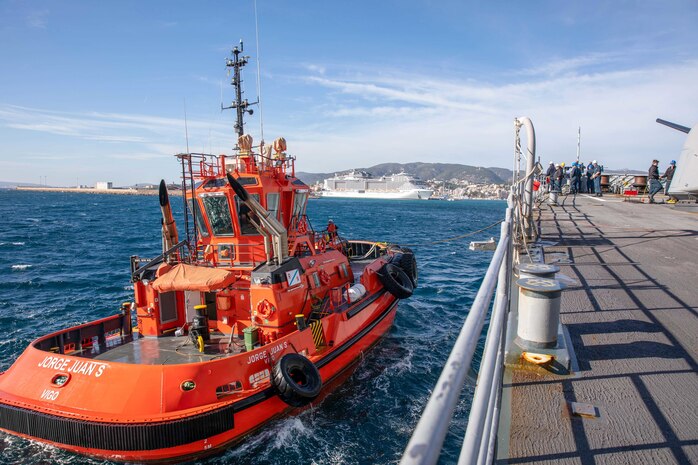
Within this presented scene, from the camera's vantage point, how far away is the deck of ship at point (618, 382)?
2596 millimetres

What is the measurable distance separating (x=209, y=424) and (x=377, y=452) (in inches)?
122

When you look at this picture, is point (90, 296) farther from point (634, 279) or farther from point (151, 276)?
point (634, 279)

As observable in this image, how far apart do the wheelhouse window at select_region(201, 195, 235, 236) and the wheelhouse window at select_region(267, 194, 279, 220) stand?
3.35ft

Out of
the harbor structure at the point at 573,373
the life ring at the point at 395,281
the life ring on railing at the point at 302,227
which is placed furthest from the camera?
the life ring at the point at 395,281

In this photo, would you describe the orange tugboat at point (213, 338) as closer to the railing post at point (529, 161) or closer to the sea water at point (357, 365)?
the sea water at point (357, 365)

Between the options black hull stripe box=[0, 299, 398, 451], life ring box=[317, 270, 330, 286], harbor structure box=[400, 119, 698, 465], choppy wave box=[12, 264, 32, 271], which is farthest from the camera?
choppy wave box=[12, 264, 32, 271]

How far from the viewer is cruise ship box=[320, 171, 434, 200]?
148 meters

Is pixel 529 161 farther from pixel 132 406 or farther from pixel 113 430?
pixel 113 430

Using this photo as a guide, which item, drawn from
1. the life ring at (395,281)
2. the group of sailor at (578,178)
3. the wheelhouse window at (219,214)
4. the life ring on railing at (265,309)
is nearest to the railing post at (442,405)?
the life ring on railing at (265,309)

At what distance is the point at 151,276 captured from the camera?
10359 mm

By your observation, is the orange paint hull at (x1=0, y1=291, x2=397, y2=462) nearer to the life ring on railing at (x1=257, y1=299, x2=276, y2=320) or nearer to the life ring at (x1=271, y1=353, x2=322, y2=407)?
the life ring at (x1=271, y1=353, x2=322, y2=407)

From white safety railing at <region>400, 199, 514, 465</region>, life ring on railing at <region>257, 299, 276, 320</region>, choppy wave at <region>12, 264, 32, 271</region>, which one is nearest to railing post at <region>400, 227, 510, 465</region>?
white safety railing at <region>400, 199, 514, 465</region>

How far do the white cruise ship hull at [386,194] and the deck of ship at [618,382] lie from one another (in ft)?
462

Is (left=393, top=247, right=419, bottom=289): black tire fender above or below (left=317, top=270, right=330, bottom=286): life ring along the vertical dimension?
below
